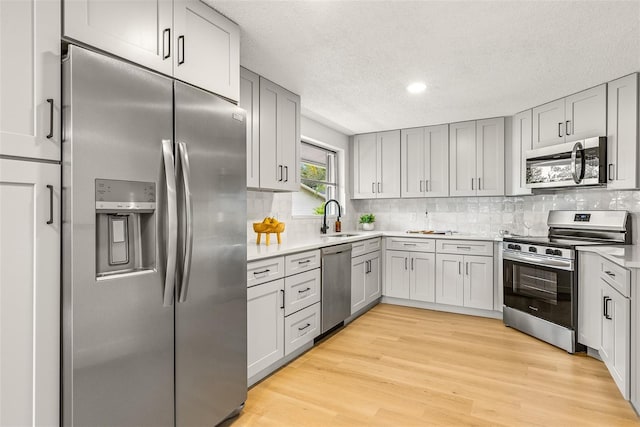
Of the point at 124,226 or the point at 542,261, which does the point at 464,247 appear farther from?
the point at 124,226

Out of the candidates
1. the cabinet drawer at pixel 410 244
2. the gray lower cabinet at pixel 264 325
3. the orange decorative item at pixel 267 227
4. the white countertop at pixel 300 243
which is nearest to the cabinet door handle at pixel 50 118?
the white countertop at pixel 300 243

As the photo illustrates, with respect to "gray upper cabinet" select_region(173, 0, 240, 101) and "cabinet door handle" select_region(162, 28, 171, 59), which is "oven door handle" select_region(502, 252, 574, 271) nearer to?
"gray upper cabinet" select_region(173, 0, 240, 101)

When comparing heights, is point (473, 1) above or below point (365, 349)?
above

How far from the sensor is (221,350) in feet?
6.42

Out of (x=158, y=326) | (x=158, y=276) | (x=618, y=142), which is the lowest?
(x=158, y=326)

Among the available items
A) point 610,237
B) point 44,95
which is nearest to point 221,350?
point 44,95

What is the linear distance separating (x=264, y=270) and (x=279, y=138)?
1.29 metres

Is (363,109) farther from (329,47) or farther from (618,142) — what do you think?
(618,142)

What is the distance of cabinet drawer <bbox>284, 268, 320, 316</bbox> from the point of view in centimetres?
282

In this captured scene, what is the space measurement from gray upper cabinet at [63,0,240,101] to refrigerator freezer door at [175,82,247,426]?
162 millimetres

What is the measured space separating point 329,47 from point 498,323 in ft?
11.3

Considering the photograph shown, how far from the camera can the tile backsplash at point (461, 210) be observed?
354cm

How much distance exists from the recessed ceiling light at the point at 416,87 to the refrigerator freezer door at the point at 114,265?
90.1 inches

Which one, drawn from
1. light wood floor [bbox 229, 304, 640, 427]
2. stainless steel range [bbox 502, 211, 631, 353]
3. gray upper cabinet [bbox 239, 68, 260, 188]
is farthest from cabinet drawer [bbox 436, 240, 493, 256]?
gray upper cabinet [bbox 239, 68, 260, 188]
